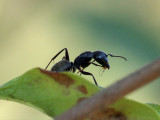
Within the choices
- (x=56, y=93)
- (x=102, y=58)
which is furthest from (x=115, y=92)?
(x=102, y=58)

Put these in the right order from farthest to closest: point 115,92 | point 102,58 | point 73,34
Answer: point 73,34 < point 102,58 < point 115,92

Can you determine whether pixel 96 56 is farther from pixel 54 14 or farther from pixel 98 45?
pixel 54 14

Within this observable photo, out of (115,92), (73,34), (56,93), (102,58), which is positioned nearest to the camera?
(115,92)

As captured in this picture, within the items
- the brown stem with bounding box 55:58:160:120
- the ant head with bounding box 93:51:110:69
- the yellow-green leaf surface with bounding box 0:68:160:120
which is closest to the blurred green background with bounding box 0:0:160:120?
the ant head with bounding box 93:51:110:69

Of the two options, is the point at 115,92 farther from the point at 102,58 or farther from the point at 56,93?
the point at 102,58

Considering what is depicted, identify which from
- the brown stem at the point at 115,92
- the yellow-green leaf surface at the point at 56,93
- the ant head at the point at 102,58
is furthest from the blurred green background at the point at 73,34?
the brown stem at the point at 115,92

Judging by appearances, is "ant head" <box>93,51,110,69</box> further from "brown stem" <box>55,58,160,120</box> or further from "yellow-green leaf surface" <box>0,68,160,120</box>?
"brown stem" <box>55,58,160,120</box>

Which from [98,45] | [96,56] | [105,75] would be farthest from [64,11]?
[96,56]

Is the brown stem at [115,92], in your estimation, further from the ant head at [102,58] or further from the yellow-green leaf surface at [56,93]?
the ant head at [102,58]
